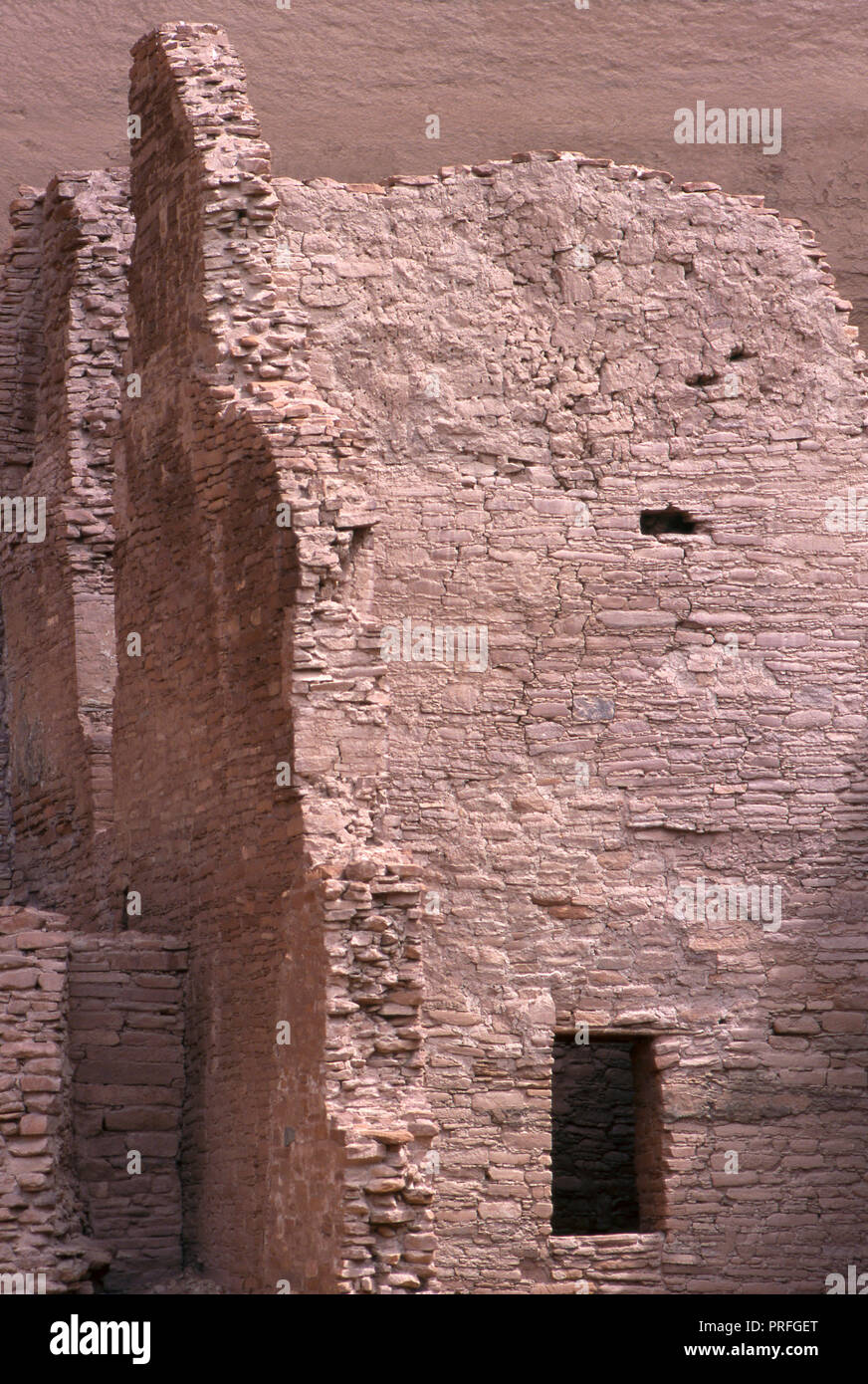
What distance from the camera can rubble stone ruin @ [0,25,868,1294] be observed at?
14.4 metres

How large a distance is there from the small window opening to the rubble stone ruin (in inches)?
1.1

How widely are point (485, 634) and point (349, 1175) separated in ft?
13.9

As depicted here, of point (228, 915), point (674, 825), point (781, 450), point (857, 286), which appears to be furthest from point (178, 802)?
point (857, 286)

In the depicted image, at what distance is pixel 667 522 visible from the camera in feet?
53.2

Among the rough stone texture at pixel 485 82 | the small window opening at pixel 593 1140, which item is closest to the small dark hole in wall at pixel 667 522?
the small window opening at pixel 593 1140

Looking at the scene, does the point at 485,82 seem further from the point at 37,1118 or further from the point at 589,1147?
the point at 37,1118

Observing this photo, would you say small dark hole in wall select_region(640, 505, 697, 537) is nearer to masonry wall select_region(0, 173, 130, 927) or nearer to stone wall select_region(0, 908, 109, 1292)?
masonry wall select_region(0, 173, 130, 927)

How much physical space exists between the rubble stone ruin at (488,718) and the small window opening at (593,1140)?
0.09 feet

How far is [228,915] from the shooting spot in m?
14.8

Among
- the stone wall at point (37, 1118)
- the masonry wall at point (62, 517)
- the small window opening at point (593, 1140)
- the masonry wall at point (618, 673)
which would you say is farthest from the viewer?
the masonry wall at point (62, 517)

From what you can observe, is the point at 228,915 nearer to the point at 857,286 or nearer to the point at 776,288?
the point at 776,288

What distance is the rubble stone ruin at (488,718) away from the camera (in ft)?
47.3

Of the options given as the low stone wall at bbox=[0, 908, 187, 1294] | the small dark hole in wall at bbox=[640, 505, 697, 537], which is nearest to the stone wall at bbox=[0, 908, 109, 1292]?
the low stone wall at bbox=[0, 908, 187, 1294]

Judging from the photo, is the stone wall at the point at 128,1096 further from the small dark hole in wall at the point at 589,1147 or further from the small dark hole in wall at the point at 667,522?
the small dark hole in wall at the point at 667,522
